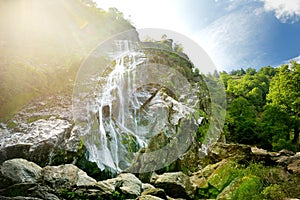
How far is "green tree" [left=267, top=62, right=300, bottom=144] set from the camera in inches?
1022

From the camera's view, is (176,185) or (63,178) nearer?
(63,178)

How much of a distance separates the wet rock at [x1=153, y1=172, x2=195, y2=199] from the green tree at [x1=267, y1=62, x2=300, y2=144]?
20.1 metres

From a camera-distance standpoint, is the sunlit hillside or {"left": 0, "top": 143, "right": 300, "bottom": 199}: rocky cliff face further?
the sunlit hillside

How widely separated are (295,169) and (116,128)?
1144 centimetres

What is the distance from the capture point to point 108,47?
109 ft

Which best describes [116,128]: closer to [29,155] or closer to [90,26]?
[29,155]

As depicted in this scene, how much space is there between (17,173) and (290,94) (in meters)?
25.8

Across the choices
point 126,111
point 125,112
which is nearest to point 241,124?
point 126,111

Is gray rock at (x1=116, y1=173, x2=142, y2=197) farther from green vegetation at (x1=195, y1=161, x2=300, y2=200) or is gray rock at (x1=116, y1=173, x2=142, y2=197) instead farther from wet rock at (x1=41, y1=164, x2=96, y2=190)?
green vegetation at (x1=195, y1=161, x2=300, y2=200)

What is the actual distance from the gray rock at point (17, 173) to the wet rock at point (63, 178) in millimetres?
344

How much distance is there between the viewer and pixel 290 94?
26172 millimetres

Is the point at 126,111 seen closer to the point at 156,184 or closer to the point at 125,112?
the point at 125,112

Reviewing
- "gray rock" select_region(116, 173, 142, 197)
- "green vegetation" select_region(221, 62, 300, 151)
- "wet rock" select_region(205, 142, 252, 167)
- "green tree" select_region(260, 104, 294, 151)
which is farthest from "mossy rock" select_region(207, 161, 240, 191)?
"green tree" select_region(260, 104, 294, 151)

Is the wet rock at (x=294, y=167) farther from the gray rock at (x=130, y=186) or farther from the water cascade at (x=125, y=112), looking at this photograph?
the water cascade at (x=125, y=112)
